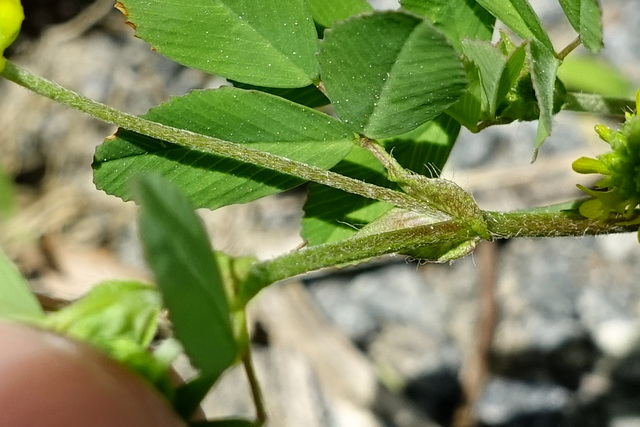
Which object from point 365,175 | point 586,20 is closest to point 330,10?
point 365,175

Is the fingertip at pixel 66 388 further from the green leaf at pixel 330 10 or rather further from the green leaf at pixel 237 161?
the green leaf at pixel 330 10

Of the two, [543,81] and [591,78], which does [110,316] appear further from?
[591,78]

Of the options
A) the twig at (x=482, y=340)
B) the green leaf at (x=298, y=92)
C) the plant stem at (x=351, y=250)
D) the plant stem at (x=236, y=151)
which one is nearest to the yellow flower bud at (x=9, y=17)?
the plant stem at (x=236, y=151)

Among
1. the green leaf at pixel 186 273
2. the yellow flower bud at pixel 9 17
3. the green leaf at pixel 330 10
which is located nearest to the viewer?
the green leaf at pixel 186 273

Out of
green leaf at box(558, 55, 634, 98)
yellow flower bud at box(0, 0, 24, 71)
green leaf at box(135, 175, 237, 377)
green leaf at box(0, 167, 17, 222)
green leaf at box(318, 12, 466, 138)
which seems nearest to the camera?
green leaf at box(135, 175, 237, 377)

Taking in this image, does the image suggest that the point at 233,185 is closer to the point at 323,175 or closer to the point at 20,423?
the point at 323,175

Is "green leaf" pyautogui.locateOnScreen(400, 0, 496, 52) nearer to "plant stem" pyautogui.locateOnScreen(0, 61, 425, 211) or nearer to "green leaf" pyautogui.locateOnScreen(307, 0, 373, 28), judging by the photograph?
"green leaf" pyautogui.locateOnScreen(307, 0, 373, 28)

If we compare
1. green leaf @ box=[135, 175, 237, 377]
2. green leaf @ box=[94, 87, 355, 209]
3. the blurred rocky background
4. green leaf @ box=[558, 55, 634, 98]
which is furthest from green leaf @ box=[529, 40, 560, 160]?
green leaf @ box=[558, 55, 634, 98]
